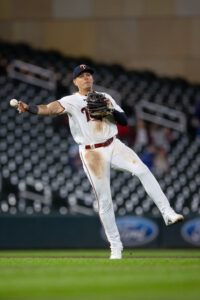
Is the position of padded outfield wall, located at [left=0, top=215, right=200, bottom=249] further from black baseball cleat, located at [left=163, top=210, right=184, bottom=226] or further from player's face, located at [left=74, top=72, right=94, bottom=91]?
black baseball cleat, located at [left=163, top=210, right=184, bottom=226]

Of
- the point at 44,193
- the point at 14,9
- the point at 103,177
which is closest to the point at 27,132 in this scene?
the point at 44,193

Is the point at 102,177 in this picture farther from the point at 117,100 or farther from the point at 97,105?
the point at 117,100

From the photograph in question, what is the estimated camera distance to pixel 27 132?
13844mm

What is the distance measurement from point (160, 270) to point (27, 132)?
27.1 feet

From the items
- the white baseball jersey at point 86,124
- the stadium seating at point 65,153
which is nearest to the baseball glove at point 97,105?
the white baseball jersey at point 86,124

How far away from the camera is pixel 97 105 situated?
7020mm

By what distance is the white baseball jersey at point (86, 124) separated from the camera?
7.23m

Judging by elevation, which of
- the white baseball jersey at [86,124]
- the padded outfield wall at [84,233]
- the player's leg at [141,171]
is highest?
the white baseball jersey at [86,124]

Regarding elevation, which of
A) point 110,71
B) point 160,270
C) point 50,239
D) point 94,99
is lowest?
point 50,239

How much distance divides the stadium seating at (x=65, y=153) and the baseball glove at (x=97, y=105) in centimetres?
440

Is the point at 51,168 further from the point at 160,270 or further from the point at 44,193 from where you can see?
the point at 160,270

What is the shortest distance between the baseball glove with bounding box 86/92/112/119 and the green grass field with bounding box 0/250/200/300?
137 cm

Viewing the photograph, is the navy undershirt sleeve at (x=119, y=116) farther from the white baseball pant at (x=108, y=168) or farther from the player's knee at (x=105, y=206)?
the player's knee at (x=105, y=206)

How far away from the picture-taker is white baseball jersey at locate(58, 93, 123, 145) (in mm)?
7234
